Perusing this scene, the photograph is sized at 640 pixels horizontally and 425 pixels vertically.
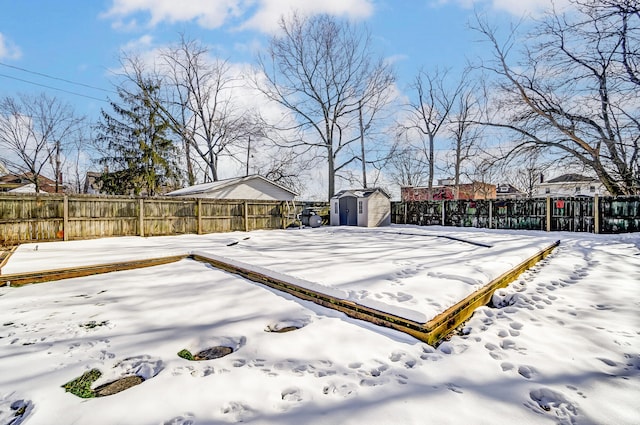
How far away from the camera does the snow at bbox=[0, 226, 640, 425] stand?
4.82 feet

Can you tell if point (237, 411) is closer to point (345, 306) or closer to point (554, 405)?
point (345, 306)

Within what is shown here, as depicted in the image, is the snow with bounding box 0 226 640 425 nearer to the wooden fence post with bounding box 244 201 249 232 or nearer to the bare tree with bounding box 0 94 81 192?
the wooden fence post with bounding box 244 201 249 232

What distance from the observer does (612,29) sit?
8898 millimetres

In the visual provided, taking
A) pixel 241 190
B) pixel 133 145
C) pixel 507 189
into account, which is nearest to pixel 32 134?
pixel 133 145

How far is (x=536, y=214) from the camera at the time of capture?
1138 centimetres

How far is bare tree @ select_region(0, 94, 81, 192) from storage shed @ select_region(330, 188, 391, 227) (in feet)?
62.0

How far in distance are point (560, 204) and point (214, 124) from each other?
1950 cm

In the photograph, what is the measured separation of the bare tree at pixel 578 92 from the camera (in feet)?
A: 31.4

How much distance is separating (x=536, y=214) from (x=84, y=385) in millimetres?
13596

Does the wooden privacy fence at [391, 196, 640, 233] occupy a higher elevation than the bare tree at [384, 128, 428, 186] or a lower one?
lower

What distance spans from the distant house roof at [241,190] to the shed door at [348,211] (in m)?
3.93

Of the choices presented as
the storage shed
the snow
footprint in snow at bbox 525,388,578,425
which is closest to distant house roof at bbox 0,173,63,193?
the storage shed

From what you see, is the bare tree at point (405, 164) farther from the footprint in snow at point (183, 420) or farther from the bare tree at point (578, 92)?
the footprint in snow at point (183, 420)

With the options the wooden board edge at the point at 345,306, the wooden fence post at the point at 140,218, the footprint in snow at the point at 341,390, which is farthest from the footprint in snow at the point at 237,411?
the wooden fence post at the point at 140,218
